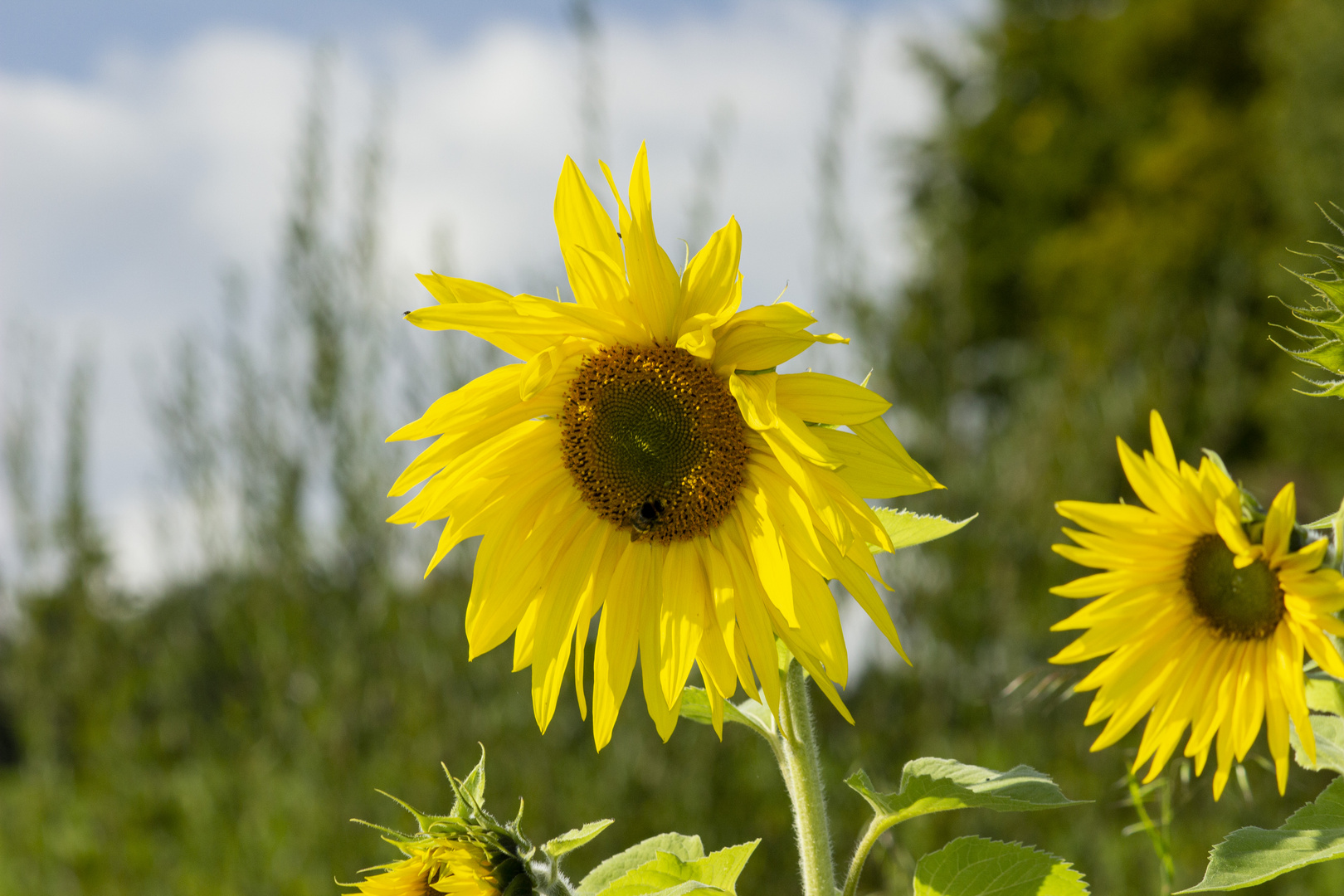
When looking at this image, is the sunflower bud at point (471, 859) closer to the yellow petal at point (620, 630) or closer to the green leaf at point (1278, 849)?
the yellow petal at point (620, 630)

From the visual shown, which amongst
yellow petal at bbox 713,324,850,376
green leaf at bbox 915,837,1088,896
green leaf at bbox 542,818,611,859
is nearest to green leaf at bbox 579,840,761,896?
green leaf at bbox 542,818,611,859

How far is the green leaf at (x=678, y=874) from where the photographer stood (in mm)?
858

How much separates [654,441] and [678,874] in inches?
14.6

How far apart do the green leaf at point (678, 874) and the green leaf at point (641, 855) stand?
91 mm

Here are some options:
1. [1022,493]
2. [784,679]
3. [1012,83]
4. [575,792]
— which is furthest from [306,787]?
[1012,83]

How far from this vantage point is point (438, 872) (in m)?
0.88

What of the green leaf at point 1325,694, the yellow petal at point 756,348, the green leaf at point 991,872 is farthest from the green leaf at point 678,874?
the green leaf at point 1325,694

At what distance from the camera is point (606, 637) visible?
100 cm

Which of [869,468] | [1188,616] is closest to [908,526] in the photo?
[869,468]

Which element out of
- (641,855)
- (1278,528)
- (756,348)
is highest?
(756,348)

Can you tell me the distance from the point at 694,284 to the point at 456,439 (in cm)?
24

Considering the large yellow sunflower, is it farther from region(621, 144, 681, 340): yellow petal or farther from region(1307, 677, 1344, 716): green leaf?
region(1307, 677, 1344, 716): green leaf

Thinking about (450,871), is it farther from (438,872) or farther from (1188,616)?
(1188,616)

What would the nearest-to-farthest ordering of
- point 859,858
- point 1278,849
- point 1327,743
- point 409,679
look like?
point 1278,849 < point 859,858 < point 1327,743 < point 409,679
